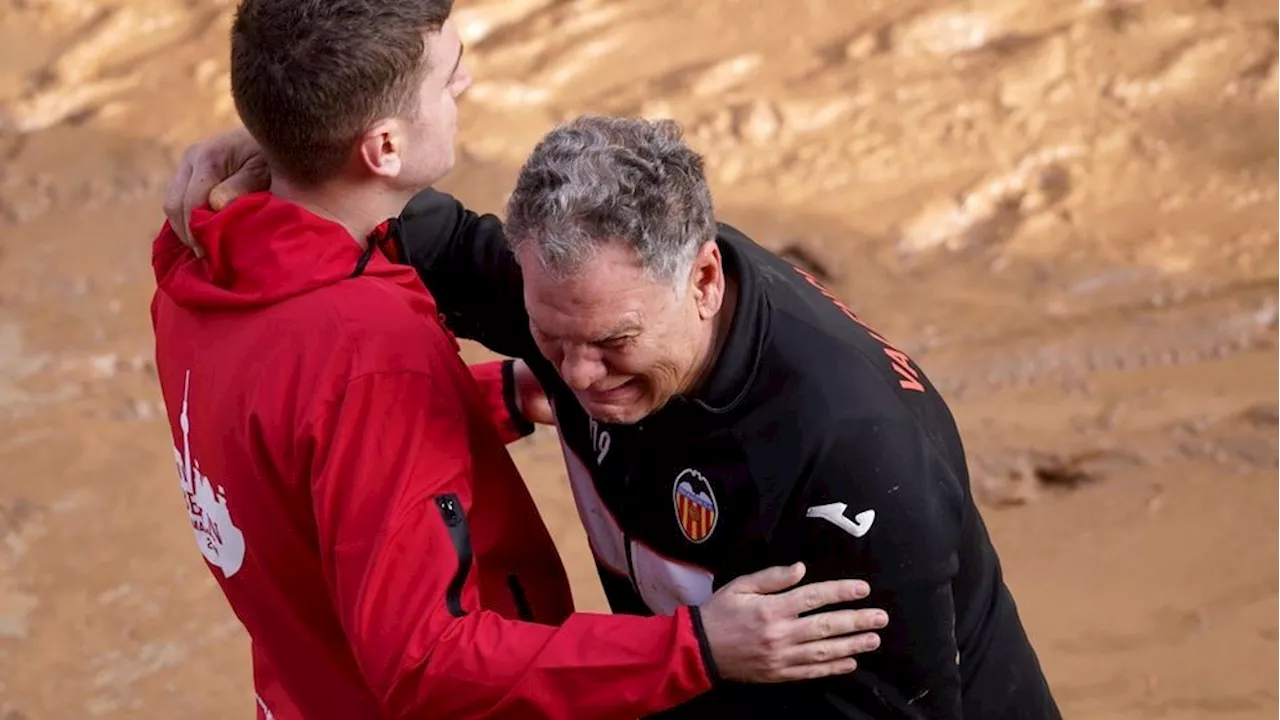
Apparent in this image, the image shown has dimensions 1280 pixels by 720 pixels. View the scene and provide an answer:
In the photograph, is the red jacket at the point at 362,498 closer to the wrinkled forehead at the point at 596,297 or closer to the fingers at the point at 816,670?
the fingers at the point at 816,670

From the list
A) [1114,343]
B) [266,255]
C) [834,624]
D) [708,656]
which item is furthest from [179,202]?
[1114,343]

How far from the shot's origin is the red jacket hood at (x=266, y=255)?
2.32m

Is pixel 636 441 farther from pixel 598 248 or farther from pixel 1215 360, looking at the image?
pixel 1215 360

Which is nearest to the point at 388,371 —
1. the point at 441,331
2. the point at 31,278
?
the point at 441,331

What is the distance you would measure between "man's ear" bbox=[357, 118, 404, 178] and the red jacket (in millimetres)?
105

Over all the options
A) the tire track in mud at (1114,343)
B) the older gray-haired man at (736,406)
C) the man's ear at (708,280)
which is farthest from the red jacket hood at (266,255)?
the tire track in mud at (1114,343)

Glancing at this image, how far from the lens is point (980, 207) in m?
6.31

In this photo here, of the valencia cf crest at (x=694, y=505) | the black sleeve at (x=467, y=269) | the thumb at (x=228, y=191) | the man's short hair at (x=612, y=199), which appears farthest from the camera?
the black sleeve at (x=467, y=269)

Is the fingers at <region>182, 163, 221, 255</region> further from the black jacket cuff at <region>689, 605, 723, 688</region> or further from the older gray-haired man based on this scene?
the black jacket cuff at <region>689, 605, 723, 688</region>

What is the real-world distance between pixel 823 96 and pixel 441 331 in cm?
470

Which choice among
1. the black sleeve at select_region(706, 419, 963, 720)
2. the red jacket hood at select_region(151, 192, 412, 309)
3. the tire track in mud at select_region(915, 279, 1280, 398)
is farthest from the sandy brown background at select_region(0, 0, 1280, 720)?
the red jacket hood at select_region(151, 192, 412, 309)

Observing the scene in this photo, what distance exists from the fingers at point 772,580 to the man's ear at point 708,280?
36 centimetres

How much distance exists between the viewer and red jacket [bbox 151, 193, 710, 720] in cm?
220

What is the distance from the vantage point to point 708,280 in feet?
7.46
